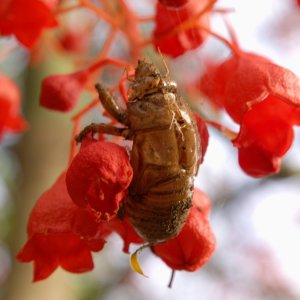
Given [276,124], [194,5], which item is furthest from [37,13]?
[276,124]

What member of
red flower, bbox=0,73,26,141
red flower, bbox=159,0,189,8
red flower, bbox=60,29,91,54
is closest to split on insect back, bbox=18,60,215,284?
red flower, bbox=159,0,189,8

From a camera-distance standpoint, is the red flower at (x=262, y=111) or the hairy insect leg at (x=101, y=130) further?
the red flower at (x=262, y=111)

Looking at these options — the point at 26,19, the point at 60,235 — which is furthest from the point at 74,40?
the point at 60,235

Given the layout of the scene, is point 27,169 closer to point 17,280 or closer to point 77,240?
point 17,280

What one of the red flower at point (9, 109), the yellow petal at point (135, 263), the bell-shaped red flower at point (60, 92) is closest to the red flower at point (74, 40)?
the red flower at point (9, 109)

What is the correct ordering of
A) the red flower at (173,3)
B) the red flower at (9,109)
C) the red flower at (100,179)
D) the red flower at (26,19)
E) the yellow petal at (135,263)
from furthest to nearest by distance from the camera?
the red flower at (9,109), the red flower at (26,19), the red flower at (173,3), the yellow petal at (135,263), the red flower at (100,179)

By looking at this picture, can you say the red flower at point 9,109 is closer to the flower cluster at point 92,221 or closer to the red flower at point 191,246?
the flower cluster at point 92,221
